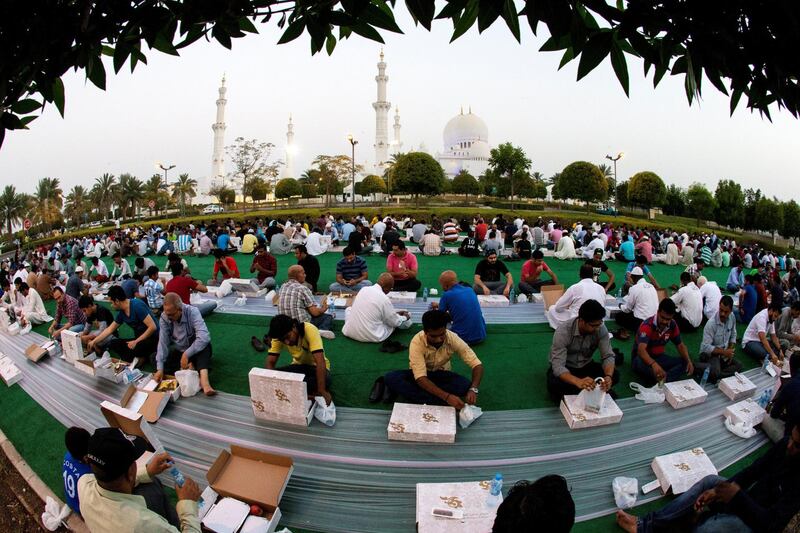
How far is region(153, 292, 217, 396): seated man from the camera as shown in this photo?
4.88m

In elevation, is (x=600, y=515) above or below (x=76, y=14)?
below

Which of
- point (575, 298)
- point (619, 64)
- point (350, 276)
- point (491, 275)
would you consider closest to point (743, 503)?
point (619, 64)

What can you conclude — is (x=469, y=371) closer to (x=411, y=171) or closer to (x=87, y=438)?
(x=87, y=438)

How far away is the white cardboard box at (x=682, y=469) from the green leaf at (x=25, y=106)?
4.40 meters

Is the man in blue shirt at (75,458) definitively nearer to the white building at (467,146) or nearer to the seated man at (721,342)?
the seated man at (721,342)

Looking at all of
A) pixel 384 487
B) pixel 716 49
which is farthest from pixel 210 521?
pixel 716 49

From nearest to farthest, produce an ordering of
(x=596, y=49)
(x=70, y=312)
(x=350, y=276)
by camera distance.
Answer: (x=596, y=49), (x=70, y=312), (x=350, y=276)

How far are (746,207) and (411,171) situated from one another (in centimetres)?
2893

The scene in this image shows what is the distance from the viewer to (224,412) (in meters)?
4.39

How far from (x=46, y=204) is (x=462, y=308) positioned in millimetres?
53654

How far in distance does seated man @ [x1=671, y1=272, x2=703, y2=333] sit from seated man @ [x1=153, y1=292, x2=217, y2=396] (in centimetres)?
669

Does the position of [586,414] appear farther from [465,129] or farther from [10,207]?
[465,129]

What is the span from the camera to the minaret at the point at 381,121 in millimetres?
53312

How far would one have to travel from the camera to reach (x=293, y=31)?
170 centimetres
